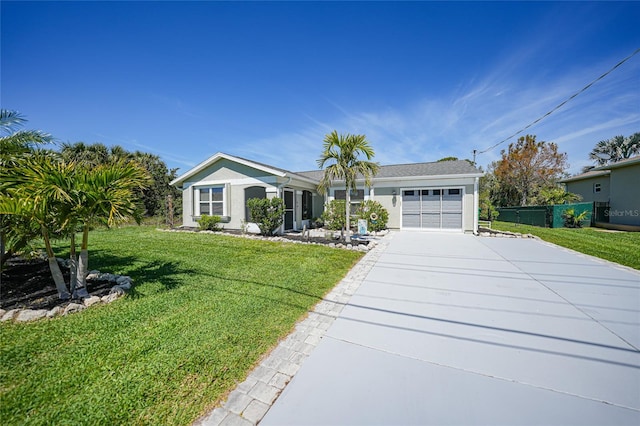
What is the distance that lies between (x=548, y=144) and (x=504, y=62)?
19.9m

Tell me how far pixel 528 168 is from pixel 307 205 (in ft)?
77.1

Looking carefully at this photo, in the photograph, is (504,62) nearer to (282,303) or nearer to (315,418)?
(282,303)

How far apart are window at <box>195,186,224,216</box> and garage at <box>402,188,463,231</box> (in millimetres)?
9538

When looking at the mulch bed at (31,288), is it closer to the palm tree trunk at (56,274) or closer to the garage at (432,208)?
the palm tree trunk at (56,274)

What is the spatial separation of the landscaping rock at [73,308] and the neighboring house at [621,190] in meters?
23.0

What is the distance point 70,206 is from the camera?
10.5 ft

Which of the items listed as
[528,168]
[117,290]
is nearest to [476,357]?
[117,290]

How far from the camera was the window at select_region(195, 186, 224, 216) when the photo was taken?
475 inches

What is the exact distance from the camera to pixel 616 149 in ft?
77.3

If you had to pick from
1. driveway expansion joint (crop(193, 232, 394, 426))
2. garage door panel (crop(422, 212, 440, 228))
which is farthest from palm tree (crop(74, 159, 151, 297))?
garage door panel (crop(422, 212, 440, 228))

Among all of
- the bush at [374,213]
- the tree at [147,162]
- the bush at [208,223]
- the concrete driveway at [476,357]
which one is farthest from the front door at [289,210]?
the tree at [147,162]

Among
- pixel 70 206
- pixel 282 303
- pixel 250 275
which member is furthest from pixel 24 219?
pixel 282 303

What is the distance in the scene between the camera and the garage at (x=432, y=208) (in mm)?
11664

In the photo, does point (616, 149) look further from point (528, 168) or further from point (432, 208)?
point (432, 208)
